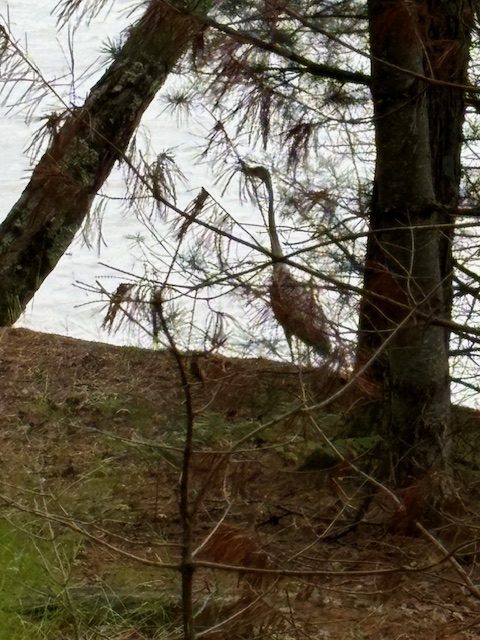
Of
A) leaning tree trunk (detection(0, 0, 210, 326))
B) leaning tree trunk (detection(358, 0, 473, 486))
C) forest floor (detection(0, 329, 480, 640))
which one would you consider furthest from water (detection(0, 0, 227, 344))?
leaning tree trunk (detection(358, 0, 473, 486))

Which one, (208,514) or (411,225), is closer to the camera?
(208,514)

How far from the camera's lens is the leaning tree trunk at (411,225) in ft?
9.89

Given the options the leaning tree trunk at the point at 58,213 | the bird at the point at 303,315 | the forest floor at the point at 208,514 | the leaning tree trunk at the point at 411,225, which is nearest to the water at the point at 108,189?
the leaning tree trunk at the point at 58,213

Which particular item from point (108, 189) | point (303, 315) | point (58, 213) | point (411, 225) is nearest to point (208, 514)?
point (303, 315)

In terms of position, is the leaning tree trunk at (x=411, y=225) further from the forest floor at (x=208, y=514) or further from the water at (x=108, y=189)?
the water at (x=108, y=189)

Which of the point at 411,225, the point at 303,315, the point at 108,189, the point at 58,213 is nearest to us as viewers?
the point at 303,315

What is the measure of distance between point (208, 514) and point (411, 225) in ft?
3.82

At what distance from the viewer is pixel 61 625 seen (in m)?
2.57

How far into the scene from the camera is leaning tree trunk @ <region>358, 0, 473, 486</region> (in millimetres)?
3016

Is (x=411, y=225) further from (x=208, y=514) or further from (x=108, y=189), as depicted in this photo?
(x=108, y=189)

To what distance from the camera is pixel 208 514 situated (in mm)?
2287

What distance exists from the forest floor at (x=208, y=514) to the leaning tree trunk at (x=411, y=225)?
7.4 inches

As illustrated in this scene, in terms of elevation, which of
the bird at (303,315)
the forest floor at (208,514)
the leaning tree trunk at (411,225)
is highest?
the leaning tree trunk at (411,225)

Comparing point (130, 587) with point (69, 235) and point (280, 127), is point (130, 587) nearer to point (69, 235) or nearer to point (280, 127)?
point (280, 127)
